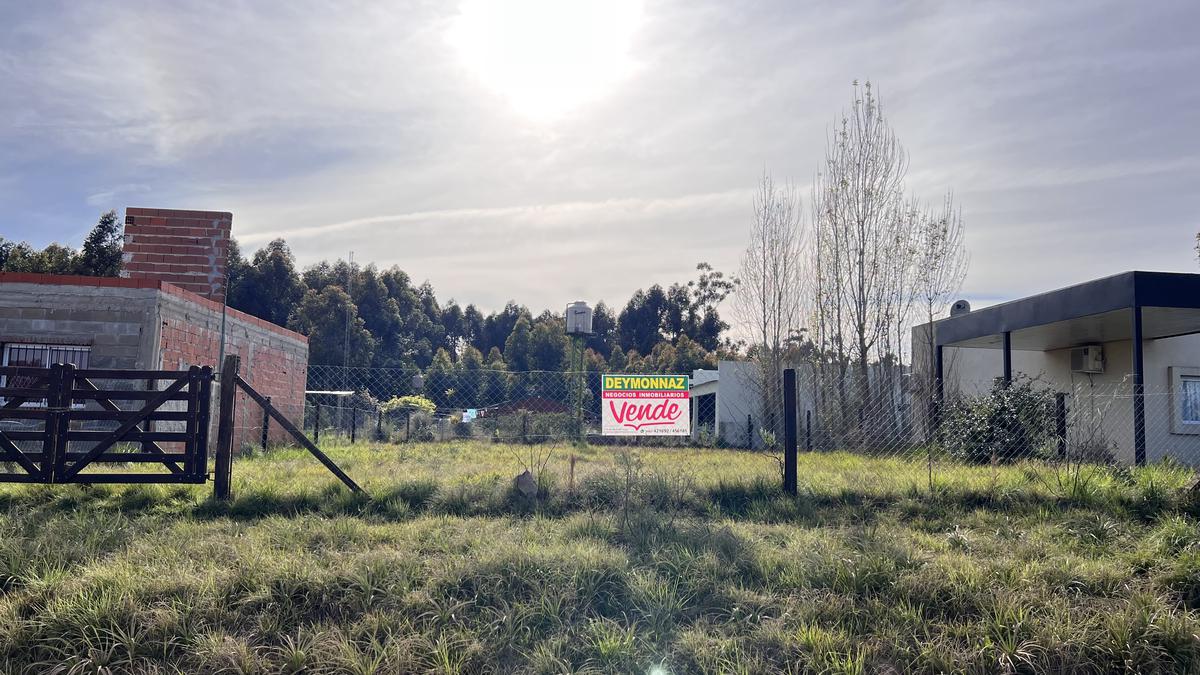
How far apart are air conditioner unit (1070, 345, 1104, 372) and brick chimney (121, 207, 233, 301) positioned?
49.2 ft

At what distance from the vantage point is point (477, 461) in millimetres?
11727

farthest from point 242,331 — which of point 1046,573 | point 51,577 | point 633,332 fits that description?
point 633,332

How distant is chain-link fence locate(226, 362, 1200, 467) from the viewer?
11.1 metres

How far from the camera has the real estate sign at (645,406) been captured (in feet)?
27.2

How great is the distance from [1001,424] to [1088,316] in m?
1.98

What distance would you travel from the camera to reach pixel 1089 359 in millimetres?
15164

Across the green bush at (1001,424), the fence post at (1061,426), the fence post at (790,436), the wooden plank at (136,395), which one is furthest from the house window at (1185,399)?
the wooden plank at (136,395)

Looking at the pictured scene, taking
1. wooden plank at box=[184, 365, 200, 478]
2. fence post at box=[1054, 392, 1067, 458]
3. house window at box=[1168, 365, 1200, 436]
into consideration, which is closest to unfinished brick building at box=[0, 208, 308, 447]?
wooden plank at box=[184, 365, 200, 478]

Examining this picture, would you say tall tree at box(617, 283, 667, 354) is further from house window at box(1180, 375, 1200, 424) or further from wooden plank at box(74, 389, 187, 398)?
wooden plank at box(74, 389, 187, 398)

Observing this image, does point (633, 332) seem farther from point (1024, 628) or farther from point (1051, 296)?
point (1024, 628)

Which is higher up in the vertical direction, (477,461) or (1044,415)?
(1044,415)

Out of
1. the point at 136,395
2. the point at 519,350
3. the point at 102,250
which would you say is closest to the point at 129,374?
the point at 136,395

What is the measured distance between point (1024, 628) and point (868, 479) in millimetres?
3460

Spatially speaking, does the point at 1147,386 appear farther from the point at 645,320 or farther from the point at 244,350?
the point at 645,320
